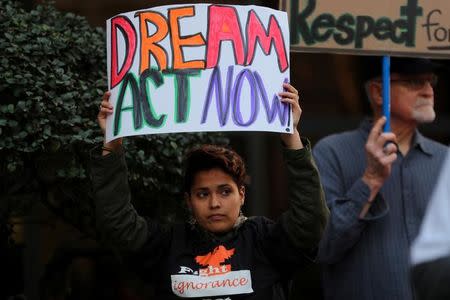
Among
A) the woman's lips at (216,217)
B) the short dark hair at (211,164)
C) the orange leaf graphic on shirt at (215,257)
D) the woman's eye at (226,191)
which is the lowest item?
the orange leaf graphic on shirt at (215,257)

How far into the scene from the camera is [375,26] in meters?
3.77

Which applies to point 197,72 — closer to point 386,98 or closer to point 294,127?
point 294,127

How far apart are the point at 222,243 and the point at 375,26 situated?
3.72ft

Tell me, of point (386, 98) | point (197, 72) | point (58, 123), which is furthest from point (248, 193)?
point (197, 72)

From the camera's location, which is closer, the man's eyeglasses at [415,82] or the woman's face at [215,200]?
the woman's face at [215,200]

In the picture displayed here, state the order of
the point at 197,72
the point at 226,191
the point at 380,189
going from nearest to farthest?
the point at 197,72 → the point at 226,191 → the point at 380,189

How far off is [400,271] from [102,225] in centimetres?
116

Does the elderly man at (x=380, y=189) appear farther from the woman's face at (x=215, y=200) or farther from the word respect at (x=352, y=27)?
the woman's face at (x=215, y=200)

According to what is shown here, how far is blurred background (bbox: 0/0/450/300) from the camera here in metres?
4.59

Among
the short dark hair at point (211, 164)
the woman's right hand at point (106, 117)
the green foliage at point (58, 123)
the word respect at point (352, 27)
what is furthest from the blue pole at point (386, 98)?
the woman's right hand at point (106, 117)

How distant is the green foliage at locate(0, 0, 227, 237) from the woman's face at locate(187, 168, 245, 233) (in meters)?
0.51

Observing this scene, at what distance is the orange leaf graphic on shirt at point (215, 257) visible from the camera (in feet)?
10.5

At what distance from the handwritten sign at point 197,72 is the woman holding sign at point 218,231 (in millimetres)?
86

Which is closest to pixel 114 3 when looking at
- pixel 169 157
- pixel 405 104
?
pixel 169 157
